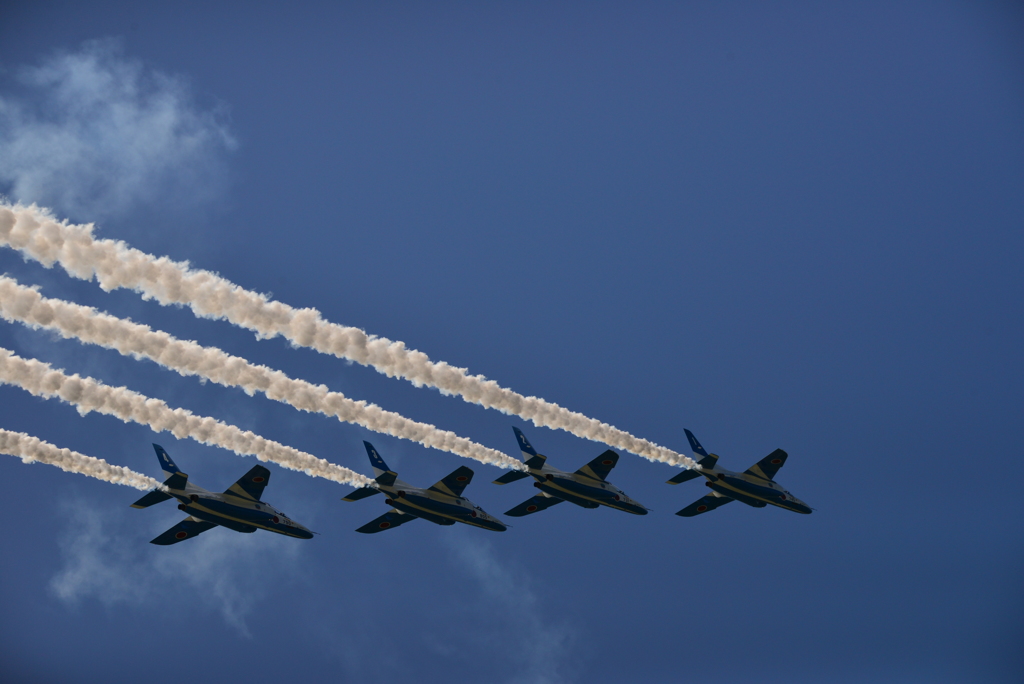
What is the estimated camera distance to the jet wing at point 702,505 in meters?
77.0

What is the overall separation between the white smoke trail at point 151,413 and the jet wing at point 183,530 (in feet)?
17.1

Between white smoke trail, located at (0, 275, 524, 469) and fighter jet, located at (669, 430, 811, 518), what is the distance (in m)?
14.6

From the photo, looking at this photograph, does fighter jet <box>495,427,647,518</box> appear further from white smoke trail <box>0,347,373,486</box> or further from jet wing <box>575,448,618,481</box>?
white smoke trail <box>0,347,373,486</box>

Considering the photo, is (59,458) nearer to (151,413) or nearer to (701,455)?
(151,413)

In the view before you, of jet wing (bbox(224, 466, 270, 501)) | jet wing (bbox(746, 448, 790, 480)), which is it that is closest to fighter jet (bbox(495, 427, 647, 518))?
jet wing (bbox(746, 448, 790, 480))

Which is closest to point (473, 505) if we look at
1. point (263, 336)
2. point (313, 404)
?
point (313, 404)

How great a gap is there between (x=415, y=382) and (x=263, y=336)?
35.6 ft

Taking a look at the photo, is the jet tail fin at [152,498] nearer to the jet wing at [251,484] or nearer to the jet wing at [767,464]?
the jet wing at [251,484]

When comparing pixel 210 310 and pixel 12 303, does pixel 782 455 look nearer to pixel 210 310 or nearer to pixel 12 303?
pixel 210 310

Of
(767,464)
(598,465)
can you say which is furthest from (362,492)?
(767,464)

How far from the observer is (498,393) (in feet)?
224

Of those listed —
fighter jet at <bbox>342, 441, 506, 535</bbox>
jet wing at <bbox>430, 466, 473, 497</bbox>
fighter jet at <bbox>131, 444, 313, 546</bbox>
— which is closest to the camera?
fighter jet at <bbox>131, 444, 313, 546</bbox>

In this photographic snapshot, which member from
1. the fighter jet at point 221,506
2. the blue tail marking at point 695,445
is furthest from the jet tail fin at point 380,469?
the blue tail marking at point 695,445

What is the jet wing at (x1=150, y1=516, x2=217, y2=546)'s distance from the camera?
198ft
